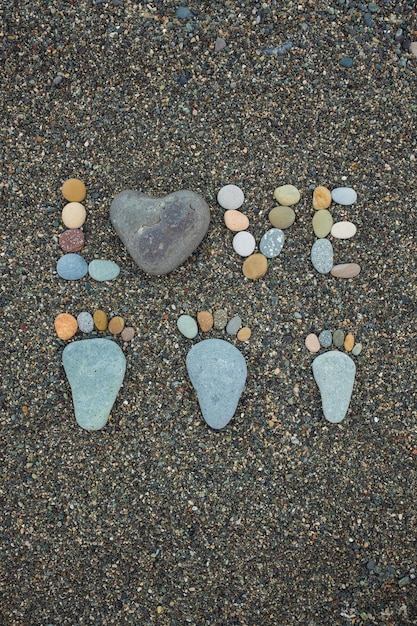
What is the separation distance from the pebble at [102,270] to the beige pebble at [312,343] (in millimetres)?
626

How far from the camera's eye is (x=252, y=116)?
1.66 metres

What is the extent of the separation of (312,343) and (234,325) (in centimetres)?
25

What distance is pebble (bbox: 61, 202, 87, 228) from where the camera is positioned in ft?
5.41

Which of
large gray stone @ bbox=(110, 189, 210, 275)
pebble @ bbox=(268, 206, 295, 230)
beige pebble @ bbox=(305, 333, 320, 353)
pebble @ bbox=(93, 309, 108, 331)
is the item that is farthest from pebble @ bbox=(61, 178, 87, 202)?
beige pebble @ bbox=(305, 333, 320, 353)

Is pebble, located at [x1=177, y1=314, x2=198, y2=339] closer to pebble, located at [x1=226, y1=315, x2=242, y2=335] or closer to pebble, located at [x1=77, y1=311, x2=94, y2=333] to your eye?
pebble, located at [x1=226, y1=315, x2=242, y2=335]

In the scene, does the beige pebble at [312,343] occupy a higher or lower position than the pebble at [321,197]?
lower

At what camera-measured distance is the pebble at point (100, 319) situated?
1654 millimetres

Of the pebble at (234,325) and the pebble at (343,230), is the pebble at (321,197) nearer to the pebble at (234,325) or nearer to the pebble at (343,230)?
the pebble at (343,230)

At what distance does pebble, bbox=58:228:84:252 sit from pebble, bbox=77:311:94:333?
8.0 inches

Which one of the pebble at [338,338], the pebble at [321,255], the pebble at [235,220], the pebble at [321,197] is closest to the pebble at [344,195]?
the pebble at [321,197]

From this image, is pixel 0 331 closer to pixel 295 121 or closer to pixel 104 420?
pixel 104 420

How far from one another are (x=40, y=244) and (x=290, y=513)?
3.72ft

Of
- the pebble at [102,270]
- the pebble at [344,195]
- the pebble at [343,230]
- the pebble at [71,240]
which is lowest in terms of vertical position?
the pebble at [102,270]

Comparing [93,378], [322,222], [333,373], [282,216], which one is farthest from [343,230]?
[93,378]
